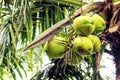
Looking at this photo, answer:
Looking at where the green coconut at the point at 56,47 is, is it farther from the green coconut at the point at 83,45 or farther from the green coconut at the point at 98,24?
the green coconut at the point at 98,24

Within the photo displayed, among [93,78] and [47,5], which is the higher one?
[47,5]

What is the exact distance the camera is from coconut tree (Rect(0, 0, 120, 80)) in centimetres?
179

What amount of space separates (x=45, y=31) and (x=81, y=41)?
0.95ft

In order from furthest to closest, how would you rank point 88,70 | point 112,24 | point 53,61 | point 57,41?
1. point 53,61
2. point 88,70
3. point 112,24
4. point 57,41

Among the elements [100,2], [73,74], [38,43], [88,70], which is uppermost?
[100,2]

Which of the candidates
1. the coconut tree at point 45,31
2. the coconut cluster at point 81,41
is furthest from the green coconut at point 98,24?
the coconut tree at point 45,31

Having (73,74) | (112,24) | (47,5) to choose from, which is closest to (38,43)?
(112,24)

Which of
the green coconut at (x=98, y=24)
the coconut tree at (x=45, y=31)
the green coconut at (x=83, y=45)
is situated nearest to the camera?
the green coconut at (x=83, y=45)

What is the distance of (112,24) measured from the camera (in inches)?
70.2

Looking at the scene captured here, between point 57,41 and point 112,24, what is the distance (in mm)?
355

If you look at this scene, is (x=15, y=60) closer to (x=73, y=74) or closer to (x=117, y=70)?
(x=73, y=74)

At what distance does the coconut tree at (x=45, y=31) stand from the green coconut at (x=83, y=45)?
0.07 metres

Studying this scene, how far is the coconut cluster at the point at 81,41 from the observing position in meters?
1.53

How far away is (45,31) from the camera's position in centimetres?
174
